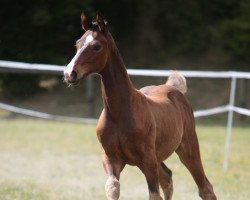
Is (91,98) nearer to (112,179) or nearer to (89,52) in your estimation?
(112,179)

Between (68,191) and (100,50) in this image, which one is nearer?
(100,50)

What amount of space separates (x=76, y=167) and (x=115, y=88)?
19.4ft

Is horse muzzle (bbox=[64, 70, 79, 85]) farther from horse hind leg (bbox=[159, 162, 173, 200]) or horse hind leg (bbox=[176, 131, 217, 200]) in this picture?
horse hind leg (bbox=[159, 162, 173, 200])

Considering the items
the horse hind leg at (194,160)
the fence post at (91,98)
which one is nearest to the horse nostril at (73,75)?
the horse hind leg at (194,160)

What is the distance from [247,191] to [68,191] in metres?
2.46

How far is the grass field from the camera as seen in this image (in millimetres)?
8766

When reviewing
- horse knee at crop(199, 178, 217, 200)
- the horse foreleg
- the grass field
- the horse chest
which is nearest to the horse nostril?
the horse chest

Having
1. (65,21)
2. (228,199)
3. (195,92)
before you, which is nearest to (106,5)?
(65,21)

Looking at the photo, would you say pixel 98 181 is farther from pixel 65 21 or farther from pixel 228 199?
pixel 65 21

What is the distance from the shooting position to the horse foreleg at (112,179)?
17.8 ft

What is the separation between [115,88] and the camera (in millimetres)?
5695

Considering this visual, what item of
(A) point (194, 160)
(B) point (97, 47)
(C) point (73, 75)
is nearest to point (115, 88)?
(B) point (97, 47)

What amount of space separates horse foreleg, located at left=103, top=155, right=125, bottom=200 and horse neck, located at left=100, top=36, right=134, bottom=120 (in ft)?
1.29

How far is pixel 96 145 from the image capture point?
1461cm
